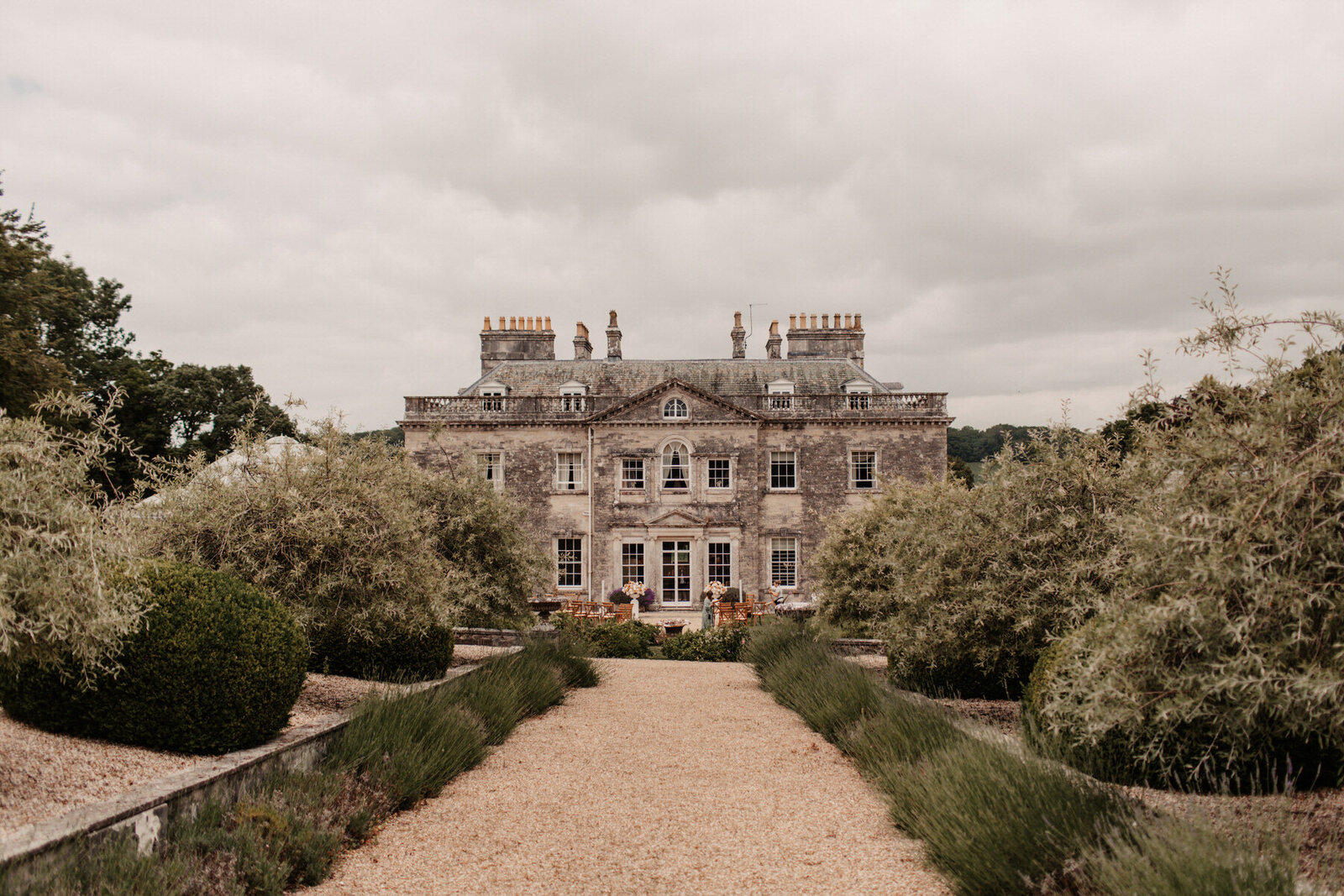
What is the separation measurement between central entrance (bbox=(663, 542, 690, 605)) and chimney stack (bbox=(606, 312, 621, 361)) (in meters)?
8.75

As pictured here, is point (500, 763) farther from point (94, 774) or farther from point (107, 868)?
point (107, 868)

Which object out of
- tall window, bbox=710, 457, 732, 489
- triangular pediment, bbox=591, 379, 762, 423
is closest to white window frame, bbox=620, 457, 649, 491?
triangular pediment, bbox=591, 379, 762, 423

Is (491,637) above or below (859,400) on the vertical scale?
below

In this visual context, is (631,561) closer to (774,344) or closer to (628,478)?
(628,478)

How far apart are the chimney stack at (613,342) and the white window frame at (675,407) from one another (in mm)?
5439

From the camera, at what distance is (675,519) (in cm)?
2983

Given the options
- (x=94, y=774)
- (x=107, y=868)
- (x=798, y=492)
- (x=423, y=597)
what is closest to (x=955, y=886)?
(x=107, y=868)

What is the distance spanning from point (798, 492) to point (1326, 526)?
2633cm

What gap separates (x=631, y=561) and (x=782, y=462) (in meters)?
6.20

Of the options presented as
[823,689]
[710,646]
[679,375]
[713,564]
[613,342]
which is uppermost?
[613,342]

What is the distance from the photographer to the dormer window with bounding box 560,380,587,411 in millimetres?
30969

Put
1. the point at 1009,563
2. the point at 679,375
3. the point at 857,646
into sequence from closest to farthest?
the point at 1009,563 < the point at 857,646 < the point at 679,375

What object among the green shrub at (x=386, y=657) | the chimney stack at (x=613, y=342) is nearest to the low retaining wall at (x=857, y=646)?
the green shrub at (x=386, y=657)

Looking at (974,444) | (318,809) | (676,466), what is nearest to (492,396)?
(676,466)
